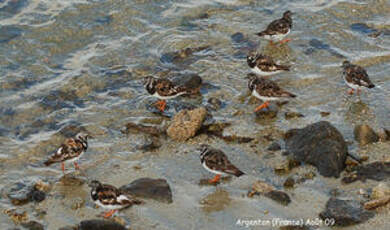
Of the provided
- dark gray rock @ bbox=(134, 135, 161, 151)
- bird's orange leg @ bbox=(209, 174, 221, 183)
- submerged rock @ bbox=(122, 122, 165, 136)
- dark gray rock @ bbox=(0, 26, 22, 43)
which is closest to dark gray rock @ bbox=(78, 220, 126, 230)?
bird's orange leg @ bbox=(209, 174, 221, 183)

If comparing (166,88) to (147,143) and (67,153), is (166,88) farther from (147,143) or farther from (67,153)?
(67,153)

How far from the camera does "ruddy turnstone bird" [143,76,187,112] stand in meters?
12.9

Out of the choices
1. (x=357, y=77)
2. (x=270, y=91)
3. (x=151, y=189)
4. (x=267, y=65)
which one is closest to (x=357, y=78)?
(x=357, y=77)

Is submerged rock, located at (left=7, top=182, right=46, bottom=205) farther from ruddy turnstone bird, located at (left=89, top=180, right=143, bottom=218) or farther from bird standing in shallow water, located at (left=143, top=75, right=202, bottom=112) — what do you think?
bird standing in shallow water, located at (left=143, top=75, right=202, bottom=112)

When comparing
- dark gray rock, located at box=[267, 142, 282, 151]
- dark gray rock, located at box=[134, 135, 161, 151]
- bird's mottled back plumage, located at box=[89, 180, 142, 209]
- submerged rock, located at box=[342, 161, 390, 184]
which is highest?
submerged rock, located at box=[342, 161, 390, 184]

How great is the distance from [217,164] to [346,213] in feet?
8.04

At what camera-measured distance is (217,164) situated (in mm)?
9766

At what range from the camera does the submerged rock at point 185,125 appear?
37.6ft

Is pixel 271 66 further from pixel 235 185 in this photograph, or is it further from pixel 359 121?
pixel 235 185

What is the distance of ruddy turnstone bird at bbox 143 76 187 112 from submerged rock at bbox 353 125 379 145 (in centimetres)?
439

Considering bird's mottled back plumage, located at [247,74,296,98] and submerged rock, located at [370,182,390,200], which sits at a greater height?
submerged rock, located at [370,182,390,200]

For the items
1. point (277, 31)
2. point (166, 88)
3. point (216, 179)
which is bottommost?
point (216, 179)

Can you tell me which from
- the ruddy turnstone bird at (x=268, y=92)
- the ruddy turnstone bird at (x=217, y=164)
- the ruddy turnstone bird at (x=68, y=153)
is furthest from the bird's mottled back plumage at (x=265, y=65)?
the ruddy turnstone bird at (x=68, y=153)

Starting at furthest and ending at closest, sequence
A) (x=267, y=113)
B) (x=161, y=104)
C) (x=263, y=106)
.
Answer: (x=161, y=104) < (x=263, y=106) < (x=267, y=113)
